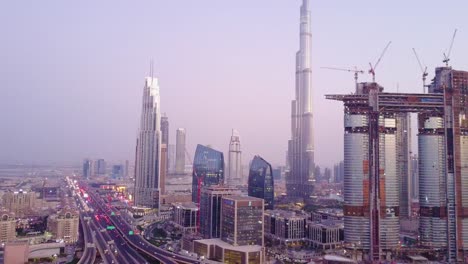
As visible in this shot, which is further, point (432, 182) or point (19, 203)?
point (19, 203)

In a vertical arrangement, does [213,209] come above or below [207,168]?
below

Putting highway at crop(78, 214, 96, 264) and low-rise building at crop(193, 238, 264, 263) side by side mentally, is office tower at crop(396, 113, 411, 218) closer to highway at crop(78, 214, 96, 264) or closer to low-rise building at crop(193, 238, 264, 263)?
low-rise building at crop(193, 238, 264, 263)

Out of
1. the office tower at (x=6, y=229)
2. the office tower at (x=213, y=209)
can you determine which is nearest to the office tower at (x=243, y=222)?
the office tower at (x=213, y=209)

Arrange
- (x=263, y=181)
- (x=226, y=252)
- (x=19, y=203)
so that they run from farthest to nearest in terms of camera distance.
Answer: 1. (x=263, y=181)
2. (x=19, y=203)
3. (x=226, y=252)

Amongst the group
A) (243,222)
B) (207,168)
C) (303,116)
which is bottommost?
(243,222)

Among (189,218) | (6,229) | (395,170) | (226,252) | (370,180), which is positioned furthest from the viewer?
(189,218)

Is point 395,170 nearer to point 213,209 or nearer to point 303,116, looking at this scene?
point 213,209

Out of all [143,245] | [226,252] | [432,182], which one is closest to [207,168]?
[143,245]
